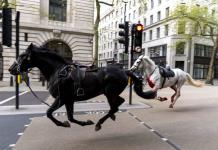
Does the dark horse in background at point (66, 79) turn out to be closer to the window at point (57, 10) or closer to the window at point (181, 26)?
the window at point (57, 10)

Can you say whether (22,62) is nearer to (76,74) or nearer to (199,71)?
(76,74)

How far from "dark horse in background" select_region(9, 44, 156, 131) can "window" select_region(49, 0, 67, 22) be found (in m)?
25.1

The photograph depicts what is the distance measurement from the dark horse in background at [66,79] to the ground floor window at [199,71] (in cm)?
4432

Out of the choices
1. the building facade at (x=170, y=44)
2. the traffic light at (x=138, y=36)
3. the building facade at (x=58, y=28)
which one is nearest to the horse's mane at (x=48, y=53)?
the traffic light at (x=138, y=36)

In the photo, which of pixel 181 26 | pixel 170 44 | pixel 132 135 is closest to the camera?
pixel 132 135

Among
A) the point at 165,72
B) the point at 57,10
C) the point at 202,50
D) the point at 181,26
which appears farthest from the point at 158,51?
the point at 165,72

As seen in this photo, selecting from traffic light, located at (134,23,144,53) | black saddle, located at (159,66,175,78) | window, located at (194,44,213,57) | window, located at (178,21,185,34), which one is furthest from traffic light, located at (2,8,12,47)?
window, located at (194,44,213,57)

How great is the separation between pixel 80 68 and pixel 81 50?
24.6 meters

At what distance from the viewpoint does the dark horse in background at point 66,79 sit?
5973mm

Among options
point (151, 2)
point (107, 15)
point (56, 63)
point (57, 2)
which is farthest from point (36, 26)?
point (107, 15)

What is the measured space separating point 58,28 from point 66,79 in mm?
24747

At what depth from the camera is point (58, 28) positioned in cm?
2973

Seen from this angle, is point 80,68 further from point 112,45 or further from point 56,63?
point 112,45

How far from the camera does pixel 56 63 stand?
622 centimetres
